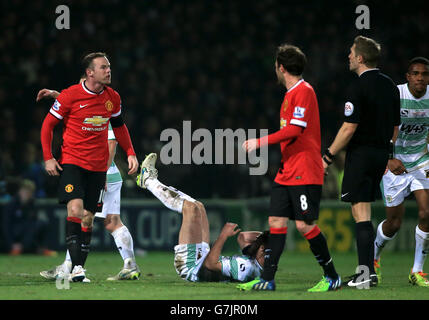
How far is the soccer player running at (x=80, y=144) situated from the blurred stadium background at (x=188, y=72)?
443 centimetres

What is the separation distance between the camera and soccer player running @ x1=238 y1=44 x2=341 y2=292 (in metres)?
6.73

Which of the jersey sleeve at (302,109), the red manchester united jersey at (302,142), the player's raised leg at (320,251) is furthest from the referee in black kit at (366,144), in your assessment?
the jersey sleeve at (302,109)

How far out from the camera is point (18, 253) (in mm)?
13445

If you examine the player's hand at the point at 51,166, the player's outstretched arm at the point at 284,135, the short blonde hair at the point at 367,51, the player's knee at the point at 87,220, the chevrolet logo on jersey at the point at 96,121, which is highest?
the short blonde hair at the point at 367,51

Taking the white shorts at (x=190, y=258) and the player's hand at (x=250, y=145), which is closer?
the player's hand at (x=250, y=145)

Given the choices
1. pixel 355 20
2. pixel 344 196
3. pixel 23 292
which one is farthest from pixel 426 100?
pixel 355 20

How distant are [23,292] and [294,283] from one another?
2.73 metres

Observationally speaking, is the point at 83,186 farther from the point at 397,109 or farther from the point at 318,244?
the point at 397,109

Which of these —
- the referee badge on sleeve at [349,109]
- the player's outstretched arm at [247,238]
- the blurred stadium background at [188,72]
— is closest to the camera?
the referee badge on sleeve at [349,109]

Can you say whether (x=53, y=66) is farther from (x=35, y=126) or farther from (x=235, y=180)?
(x=235, y=180)

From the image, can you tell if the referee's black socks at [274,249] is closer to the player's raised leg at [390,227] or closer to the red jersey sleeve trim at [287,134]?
the red jersey sleeve trim at [287,134]

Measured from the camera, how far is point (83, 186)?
25.9ft

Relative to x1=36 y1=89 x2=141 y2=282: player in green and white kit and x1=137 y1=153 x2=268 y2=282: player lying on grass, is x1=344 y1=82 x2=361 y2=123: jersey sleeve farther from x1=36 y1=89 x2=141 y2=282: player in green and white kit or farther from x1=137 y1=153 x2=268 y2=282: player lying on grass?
x1=36 y1=89 x2=141 y2=282: player in green and white kit

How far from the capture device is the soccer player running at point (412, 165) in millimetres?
8070
